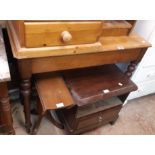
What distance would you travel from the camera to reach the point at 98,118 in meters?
1.22

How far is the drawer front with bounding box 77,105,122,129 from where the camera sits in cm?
116

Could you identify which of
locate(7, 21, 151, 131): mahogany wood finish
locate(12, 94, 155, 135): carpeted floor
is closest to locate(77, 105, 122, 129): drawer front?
locate(12, 94, 155, 135): carpeted floor

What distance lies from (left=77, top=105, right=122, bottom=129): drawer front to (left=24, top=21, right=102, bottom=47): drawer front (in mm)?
526

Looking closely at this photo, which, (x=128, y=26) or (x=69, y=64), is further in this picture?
(x=128, y=26)

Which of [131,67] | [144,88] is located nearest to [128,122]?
[144,88]

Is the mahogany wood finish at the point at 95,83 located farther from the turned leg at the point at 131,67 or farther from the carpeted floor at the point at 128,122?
the carpeted floor at the point at 128,122

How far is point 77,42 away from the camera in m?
0.87

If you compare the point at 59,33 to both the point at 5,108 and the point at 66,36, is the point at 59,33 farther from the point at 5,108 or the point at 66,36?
the point at 5,108
